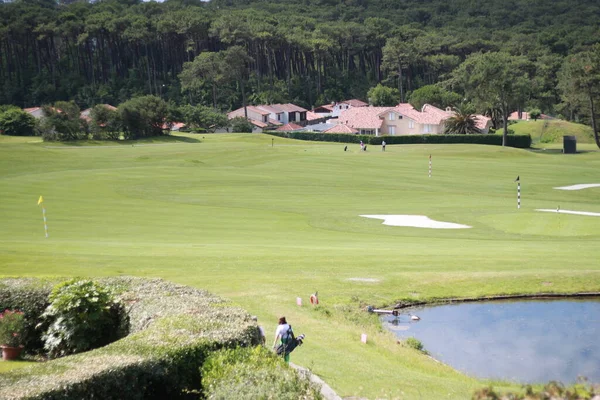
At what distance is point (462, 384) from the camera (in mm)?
14602

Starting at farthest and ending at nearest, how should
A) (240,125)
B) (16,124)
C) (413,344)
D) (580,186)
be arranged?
(240,125)
(16,124)
(580,186)
(413,344)

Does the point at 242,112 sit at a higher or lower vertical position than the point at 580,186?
higher

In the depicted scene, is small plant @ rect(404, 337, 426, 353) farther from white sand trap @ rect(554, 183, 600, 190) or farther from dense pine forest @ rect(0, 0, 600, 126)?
dense pine forest @ rect(0, 0, 600, 126)

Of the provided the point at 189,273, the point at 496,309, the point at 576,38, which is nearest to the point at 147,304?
the point at 189,273

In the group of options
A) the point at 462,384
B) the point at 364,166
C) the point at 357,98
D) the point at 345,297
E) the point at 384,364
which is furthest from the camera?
the point at 357,98

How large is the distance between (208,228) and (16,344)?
2069cm

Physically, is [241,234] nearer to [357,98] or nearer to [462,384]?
[462,384]

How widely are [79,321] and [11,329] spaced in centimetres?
149

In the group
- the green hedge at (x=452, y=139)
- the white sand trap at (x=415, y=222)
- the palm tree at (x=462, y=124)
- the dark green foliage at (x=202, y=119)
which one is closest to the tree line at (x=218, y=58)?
the dark green foliage at (x=202, y=119)

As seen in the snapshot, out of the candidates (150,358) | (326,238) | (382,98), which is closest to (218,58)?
(382,98)

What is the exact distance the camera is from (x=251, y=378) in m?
11.0

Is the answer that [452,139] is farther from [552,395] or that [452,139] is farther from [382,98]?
[552,395]

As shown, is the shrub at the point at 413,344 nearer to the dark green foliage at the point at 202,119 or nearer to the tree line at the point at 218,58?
the dark green foliage at the point at 202,119

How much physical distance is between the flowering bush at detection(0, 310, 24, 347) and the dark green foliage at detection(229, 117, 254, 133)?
111757mm
